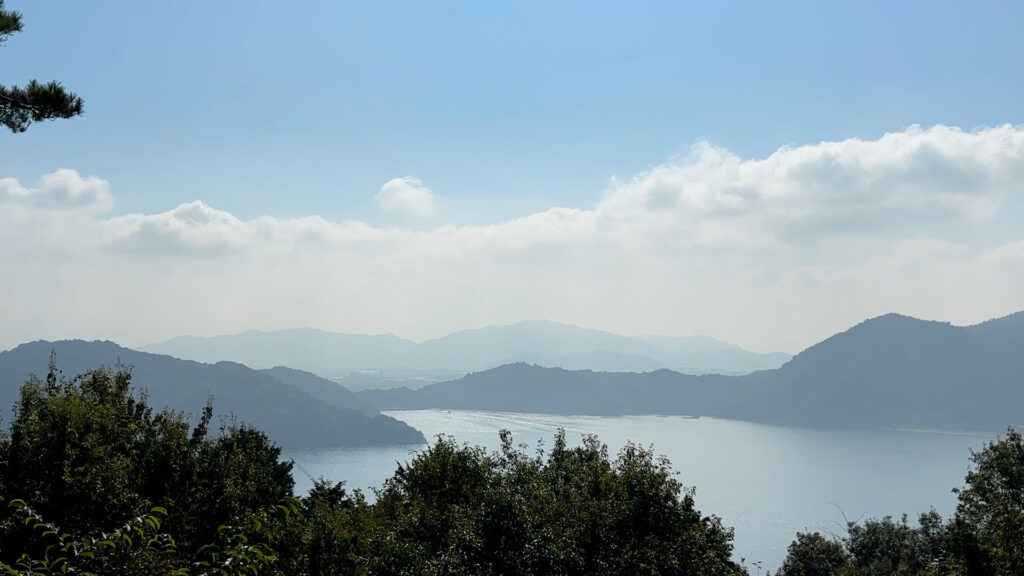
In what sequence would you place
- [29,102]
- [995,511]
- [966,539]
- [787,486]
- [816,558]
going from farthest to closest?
[787,486], [816,558], [966,539], [995,511], [29,102]

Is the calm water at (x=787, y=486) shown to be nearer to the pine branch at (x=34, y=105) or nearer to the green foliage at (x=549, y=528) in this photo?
the green foliage at (x=549, y=528)

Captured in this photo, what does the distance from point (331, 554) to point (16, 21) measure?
15714 millimetres

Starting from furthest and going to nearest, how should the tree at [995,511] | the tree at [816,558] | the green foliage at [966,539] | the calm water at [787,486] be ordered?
the calm water at [787,486], the tree at [816,558], the green foliage at [966,539], the tree at [995,511]

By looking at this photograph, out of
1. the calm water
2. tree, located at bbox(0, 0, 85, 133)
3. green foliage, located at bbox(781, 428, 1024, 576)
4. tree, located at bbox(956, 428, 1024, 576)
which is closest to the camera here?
tree, located at bbox(0, 0, 85, 133)

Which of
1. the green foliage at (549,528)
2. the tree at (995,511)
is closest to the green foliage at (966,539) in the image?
the tree at (995,511)

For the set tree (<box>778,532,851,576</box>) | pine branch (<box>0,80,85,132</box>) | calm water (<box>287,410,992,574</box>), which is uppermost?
pine branch (<box>0,80,85,132</box>)

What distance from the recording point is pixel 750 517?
123m

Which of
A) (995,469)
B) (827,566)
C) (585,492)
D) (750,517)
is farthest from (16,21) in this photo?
(750,517)

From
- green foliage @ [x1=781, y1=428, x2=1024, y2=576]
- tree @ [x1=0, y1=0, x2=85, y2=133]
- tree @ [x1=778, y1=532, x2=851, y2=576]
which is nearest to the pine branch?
tree @ [x1=0, y1=0, x2=85, y2=133]

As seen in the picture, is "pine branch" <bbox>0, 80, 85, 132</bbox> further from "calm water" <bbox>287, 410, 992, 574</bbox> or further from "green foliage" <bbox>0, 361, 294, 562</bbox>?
"calm water" <bbox>287, 410, 992, 574</bbox>

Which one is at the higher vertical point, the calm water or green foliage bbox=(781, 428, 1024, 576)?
green foliage bbox=(781, 428, 1024, 576)

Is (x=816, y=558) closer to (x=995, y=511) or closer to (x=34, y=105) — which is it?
(x=995, y=511)

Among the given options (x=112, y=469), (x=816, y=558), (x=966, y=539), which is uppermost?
(x=112, y=469)

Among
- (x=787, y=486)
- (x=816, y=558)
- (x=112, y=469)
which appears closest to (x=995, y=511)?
(x=112, y=469)
